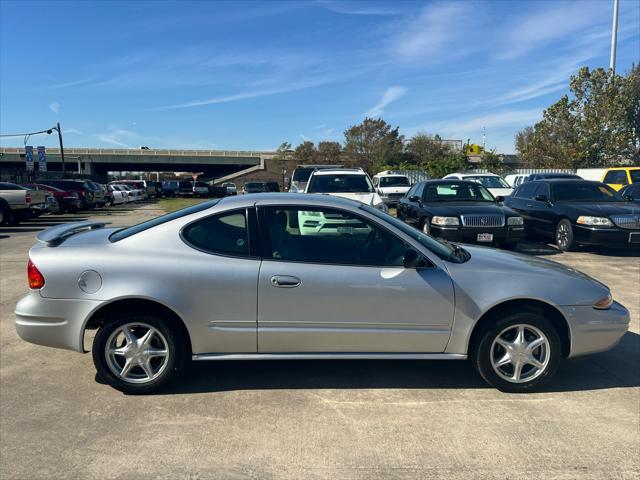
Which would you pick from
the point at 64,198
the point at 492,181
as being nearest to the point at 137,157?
the point at 64,198

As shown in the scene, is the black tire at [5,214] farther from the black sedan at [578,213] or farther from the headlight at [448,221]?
the black sedan at [578,213]

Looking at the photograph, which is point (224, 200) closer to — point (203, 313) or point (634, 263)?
point (203, 313)

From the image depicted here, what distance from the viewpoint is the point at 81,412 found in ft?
11.5

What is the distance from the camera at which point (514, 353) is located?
375 centimetres

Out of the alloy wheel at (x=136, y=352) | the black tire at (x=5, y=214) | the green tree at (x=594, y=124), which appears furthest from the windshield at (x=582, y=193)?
the green tree at (x=594, y=124)

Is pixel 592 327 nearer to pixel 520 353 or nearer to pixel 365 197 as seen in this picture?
pixel 520 353

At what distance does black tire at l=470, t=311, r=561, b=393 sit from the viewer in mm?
3701

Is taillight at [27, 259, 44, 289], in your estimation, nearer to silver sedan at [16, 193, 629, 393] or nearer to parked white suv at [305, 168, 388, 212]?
silver sedan at [16, 193, 629, 393]

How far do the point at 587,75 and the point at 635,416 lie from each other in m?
37.0

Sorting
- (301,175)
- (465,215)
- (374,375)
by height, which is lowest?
(374,375)

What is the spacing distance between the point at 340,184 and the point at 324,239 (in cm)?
756

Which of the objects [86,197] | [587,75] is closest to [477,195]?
[86,197]

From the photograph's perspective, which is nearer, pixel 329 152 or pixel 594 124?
pixel 594 124

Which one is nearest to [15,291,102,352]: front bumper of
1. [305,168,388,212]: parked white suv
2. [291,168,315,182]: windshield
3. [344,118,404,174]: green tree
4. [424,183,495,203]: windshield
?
[305,168,388,212]: parked white suv
